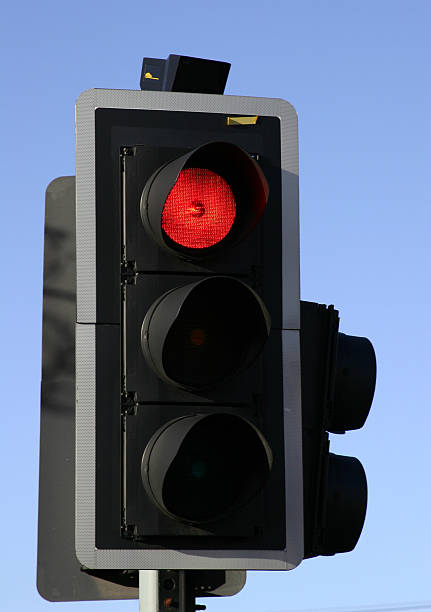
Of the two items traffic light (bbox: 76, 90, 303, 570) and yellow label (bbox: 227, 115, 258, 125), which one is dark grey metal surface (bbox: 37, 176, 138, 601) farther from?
yellow label (bbox: 227, 115, 258, 125)

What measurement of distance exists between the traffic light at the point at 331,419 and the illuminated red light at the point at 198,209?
0.51 m

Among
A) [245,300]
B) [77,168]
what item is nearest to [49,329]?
[77,168]

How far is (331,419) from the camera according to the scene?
4195 millimetres

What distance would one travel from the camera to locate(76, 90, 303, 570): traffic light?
12.1 feet

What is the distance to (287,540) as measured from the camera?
3924mm

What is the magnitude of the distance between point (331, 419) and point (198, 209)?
2.87 ft

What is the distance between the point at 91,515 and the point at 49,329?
793 millimetres

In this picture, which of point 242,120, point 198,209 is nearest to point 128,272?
point 198,209

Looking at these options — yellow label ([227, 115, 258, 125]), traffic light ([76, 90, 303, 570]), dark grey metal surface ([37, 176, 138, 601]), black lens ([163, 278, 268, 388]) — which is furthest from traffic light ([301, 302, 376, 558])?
dark grey metal surface ([37, 176, 138, 601])

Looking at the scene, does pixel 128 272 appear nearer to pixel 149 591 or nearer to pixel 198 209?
pixel 198 209

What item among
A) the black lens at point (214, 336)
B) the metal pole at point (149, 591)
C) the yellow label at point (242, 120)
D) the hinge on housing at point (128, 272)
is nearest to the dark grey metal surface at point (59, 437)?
the metal pole at point (149, 591)

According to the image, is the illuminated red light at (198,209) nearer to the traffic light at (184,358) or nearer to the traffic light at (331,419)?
the traffic light at (184,358)

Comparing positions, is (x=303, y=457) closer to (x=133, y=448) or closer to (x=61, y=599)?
(x=133, y=448)

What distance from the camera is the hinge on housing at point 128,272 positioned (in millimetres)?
3893
